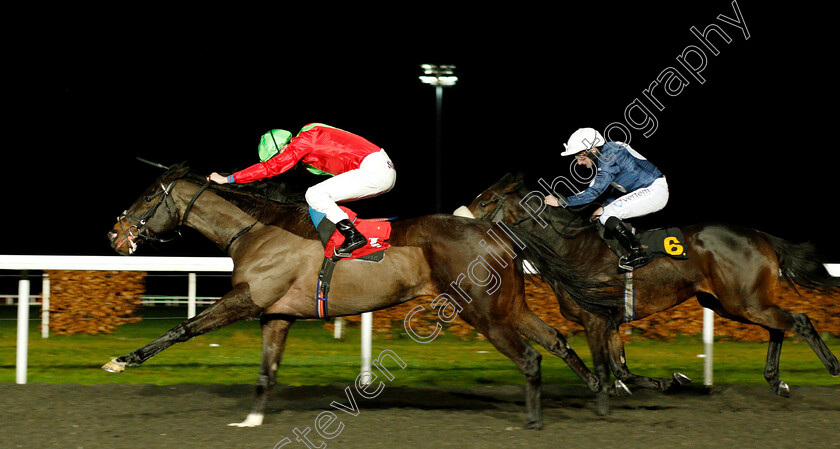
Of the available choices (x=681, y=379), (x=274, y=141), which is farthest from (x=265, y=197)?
(x=681, y=379)

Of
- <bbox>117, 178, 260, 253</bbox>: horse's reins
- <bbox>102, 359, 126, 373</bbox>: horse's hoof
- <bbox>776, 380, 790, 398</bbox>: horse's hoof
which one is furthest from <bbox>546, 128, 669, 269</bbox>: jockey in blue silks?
<bbox>102, 359, 126, 373</bbox>: horse's hoof

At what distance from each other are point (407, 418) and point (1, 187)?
32.5 metres

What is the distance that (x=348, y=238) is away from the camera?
4227 millimetres

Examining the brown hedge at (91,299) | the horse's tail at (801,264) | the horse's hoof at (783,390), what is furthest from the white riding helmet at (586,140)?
the brown hedge at (91,299)

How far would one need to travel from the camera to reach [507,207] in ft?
17.6

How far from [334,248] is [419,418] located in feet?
3.36

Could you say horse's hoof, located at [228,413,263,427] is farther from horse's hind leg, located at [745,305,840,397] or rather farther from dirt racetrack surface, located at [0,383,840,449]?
horse's hind leg, located at [745,305,840,397]

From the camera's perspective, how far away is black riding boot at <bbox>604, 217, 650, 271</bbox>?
4934 millimetres

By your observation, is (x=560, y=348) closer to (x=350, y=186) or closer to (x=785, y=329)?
(x=350, y=186)

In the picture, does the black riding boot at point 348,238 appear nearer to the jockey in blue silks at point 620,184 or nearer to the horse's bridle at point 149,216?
the horse's bridle at point 149,216

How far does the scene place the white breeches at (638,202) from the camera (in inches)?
201

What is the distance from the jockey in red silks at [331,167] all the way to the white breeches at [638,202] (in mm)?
1499

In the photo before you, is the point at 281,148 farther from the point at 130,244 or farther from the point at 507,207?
the point at 507,207

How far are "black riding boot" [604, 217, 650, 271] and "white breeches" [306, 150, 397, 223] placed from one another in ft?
4.95
